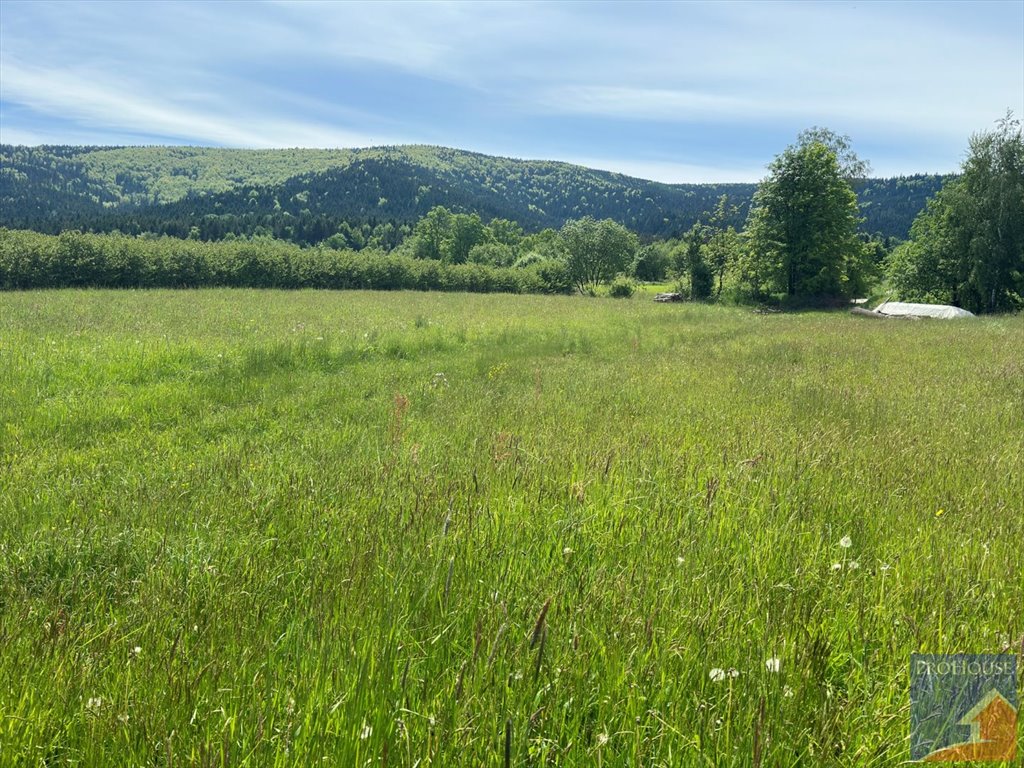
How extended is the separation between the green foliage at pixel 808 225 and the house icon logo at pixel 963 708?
43.4m

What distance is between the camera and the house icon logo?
5.42 ft

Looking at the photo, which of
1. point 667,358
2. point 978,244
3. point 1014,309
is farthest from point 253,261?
point 1014,309

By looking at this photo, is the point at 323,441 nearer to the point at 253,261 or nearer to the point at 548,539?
the point at 548,539

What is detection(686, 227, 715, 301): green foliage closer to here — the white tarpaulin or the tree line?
the tree line

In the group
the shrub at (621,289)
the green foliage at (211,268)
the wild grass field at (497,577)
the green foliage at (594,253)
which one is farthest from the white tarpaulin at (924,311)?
the green foliage at (594,253)

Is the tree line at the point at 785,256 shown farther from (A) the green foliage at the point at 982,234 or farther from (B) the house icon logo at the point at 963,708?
(B) the house icon logo at the point at 963,708

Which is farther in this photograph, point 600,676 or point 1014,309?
point 1014,309

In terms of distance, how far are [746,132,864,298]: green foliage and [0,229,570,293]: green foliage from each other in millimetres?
27154

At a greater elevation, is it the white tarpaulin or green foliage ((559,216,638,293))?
green foliage ((559,216,638,293))

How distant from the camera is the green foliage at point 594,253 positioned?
7000cm

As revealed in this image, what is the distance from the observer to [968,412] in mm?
6742

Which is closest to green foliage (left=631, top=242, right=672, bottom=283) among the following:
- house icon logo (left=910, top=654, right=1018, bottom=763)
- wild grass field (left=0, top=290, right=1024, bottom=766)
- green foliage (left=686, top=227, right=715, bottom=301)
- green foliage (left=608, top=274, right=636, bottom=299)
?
green foliage (left=608, top=274, right=636, bottom=299)

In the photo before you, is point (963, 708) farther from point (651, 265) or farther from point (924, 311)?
point (651, 265)

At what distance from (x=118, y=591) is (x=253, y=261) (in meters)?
50.6
